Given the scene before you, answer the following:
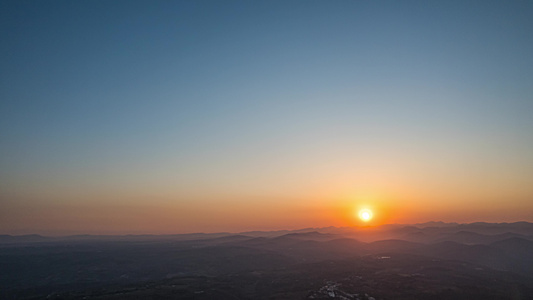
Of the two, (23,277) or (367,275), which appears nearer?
(367,275)

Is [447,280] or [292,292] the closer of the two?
[292,292]

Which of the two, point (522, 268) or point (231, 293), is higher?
point (231, 293)

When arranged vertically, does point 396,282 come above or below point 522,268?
above

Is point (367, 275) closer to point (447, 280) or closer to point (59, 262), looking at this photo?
point (447, 280)

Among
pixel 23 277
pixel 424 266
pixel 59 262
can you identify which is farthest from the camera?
pixel 59 262

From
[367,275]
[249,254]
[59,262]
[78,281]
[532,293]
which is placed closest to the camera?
[532,293]

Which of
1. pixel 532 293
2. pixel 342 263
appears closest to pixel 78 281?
pixel 342 263

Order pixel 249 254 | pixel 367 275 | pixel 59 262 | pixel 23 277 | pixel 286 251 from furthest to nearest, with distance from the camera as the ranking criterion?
pixel 286 251
pixel 249 254
pixel 59 262
pixel 23 277
pixel 367 275

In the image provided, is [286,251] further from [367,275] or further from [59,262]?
[59,262]

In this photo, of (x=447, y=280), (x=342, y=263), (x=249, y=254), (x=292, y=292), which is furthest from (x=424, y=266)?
(x=249, y=254)
